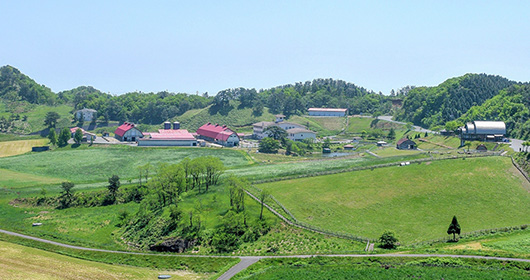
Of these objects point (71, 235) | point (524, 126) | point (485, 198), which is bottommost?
point (71, 235)

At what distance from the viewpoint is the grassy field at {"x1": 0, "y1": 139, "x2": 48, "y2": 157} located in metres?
120

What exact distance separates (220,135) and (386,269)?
99654mm

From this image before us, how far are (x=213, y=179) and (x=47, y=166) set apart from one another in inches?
1895

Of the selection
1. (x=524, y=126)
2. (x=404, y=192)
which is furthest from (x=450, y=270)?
(x=524, y=126)

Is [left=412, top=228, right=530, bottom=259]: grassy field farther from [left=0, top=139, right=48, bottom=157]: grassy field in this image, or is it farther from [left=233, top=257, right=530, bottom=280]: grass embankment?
[left=0, top=139, right=48, bottom=157]: grassy field

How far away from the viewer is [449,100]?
16225 centimetres

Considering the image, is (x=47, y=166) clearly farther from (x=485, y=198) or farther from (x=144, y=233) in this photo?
(x=485, y=198)

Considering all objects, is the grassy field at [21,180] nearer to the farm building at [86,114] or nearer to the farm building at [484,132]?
the farm building at [86,114]

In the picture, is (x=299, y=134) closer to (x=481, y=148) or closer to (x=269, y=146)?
(x=269, y=146)

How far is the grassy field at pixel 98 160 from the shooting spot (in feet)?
314

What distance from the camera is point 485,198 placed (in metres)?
63.0

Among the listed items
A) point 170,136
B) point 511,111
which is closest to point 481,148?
point 511,111

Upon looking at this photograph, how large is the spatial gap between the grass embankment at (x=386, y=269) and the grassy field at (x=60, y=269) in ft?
26.1

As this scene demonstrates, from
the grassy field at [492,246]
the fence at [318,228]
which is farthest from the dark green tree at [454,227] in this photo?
the fence at [318,228]
